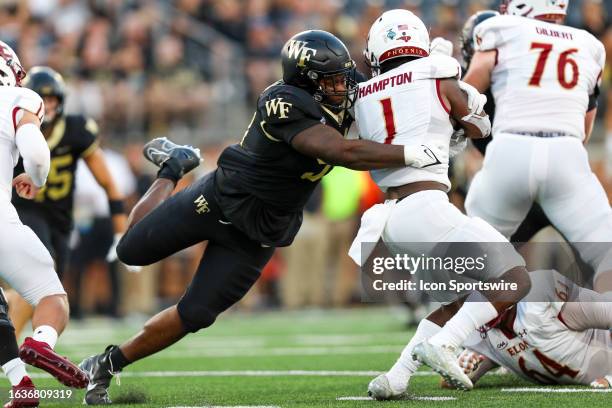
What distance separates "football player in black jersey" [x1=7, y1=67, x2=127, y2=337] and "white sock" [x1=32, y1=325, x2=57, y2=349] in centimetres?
239

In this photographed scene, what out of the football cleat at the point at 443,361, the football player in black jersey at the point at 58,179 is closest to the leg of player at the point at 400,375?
the football cleat at the point at 443,361

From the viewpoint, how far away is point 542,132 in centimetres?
629

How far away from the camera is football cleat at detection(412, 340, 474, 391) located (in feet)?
16.7

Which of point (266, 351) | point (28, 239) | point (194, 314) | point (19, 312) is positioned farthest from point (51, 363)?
point (266, 351)

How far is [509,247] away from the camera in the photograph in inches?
212

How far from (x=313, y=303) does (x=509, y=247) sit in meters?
9.11

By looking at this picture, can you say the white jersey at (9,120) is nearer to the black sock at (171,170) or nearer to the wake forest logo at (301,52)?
the black sock at (171,170)

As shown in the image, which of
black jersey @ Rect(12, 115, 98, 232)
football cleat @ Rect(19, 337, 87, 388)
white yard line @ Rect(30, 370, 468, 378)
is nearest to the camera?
football cleat @ Rect(19, 337, 87, 388)

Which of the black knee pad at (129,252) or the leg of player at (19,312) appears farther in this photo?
the leg of player at (19,312)

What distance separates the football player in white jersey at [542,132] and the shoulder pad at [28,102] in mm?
2444

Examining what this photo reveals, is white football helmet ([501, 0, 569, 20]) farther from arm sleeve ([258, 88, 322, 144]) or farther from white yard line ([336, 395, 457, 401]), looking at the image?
white yard line ([336, 395, 457, 401])

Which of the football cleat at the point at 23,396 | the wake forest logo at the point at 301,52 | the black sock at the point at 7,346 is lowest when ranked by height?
the football cleat at the point at 23,396

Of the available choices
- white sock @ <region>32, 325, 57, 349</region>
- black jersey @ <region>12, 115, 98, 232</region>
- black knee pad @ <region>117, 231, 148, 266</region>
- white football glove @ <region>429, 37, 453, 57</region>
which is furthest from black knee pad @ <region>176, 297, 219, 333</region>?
black jersey @ <region>12, 115, 98, 232</region>

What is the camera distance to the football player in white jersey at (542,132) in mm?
6195
